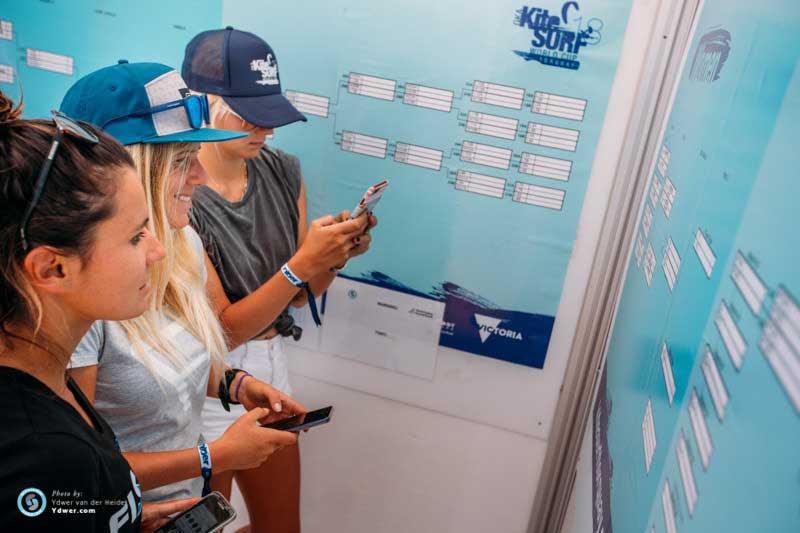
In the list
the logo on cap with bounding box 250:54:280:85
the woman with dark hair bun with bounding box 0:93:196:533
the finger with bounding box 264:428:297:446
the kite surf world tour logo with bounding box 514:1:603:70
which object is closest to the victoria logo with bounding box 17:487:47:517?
the woman with dark hair bun with bounding box 0:93:196:533

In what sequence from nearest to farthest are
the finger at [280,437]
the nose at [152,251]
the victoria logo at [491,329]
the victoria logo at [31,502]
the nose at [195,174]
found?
1. the victoria logo at [31,502]
2. the nose at [152,251]
3. the nose at [195,174]
4. the finger at [280,437]
5. the victoria logo at [491,329]

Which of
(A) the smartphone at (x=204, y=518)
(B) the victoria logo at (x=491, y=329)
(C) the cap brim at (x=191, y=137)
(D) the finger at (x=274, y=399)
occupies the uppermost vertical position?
(C) the cap brim at (x=191, y=137)

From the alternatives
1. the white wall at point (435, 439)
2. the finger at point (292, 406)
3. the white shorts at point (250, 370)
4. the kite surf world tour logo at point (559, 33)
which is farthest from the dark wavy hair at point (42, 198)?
the white wall at point (435, 439)

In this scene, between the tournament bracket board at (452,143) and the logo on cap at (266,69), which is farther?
the tournament bracket board at (452,143)

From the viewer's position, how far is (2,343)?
871mm

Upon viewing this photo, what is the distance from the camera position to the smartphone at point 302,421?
1.54 m

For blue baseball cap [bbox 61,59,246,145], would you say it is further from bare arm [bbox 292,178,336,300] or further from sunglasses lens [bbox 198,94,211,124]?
bare arm [bbox 292,178,336,300]

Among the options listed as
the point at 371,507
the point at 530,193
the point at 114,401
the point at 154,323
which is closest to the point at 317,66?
the point at 530,193

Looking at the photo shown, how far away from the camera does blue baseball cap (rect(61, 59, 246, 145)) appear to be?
1.20 meters

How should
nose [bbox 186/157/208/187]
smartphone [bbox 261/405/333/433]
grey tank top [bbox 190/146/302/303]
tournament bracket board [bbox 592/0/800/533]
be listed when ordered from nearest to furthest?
tournament bracket board [bbox 592/0/800/533] → nose [bbox 186/157/208/187] → smartphone [bbox 261/405/333/433] → grey tank top [bbox 190/146/302/303]

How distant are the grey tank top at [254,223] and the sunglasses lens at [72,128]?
0.67 m

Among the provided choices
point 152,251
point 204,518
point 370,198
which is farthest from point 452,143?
point 204,518

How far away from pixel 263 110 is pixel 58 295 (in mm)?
836

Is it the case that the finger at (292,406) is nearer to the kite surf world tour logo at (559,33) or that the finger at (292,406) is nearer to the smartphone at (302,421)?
the smartphone at (302,421)
